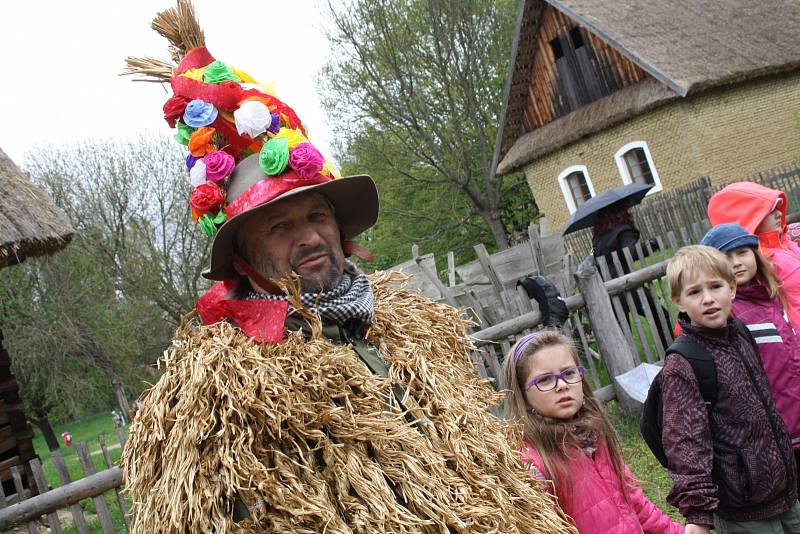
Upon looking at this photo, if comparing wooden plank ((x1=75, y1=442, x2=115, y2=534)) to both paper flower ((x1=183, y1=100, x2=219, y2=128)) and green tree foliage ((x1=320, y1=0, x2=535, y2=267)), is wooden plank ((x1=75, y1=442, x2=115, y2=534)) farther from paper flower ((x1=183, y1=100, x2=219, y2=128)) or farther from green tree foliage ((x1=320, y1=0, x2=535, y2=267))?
green tree foliage ((x1=320, y1=0, x2=535, y2=267))

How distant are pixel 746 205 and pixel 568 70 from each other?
1874 cm

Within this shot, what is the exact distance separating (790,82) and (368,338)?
73.4 ft

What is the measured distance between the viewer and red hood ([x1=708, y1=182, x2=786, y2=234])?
3.67 m

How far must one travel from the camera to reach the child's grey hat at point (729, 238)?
3.26 m

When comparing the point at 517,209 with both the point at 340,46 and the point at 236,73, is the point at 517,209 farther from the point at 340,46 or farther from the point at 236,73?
the point at 236,73

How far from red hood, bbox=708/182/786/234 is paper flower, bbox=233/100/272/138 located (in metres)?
2.76

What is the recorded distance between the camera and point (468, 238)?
27.4 meters

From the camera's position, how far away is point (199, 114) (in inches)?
78.8

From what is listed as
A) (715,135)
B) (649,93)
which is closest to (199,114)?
(649,93)

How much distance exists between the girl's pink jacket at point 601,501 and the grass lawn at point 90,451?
2548mm

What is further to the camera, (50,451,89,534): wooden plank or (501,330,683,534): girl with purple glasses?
(50,451,89,534): wooden plank

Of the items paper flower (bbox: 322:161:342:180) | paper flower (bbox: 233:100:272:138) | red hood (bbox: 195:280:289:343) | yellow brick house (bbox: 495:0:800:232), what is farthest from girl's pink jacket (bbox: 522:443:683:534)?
yellow brick house (bbox: 495:0:800:232)

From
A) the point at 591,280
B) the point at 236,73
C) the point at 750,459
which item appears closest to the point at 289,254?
the point at 236,73

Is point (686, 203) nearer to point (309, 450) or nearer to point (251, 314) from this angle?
point (251, 314)
